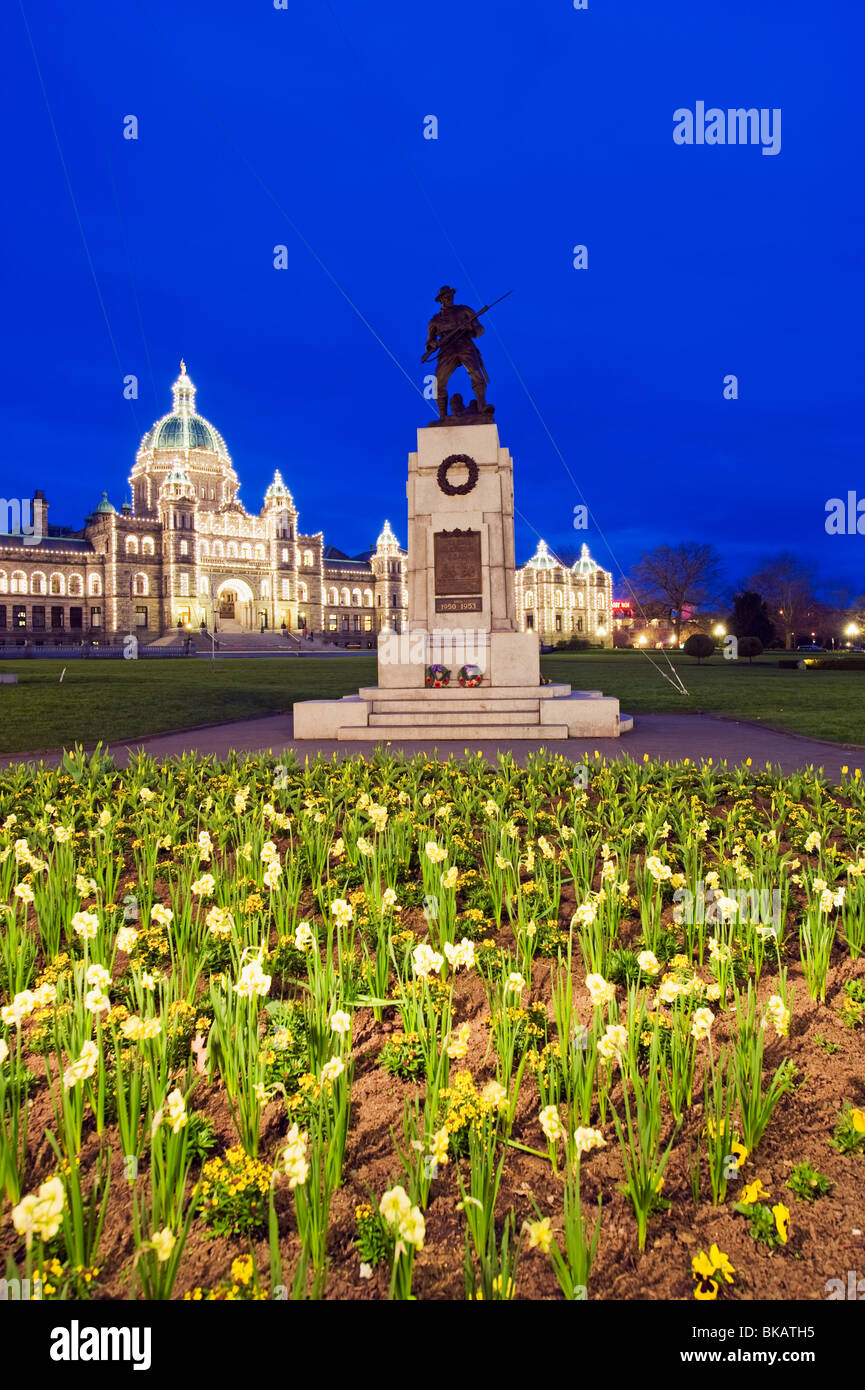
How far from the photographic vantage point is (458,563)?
48.3 feet

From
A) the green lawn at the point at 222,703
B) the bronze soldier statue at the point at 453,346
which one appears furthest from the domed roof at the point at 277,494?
the bronze soldier statue at the point at 453,346

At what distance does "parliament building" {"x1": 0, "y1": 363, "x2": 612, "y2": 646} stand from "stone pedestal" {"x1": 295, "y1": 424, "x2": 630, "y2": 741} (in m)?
76.0

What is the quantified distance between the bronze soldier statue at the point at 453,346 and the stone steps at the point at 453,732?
6.80 meters

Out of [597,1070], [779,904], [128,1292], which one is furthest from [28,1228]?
[779,904]

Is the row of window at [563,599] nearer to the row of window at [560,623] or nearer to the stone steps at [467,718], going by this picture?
the row of window at [560,623]

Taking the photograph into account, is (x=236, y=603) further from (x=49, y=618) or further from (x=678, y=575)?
(x=678, y=575)

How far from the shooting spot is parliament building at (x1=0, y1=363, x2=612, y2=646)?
310 ft

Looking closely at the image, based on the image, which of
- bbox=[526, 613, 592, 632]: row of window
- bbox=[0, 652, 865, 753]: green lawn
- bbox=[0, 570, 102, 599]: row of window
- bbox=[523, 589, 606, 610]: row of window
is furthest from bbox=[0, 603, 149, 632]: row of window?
bbox=[0, 652, 865, 753]: green lawn

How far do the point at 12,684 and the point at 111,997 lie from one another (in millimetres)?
25244

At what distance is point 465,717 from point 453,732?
36cm

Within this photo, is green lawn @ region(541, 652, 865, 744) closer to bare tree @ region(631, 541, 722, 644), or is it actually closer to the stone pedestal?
the stone pedestal

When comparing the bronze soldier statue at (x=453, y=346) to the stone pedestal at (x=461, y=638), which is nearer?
the stone pedestal at (x=461, y=638)

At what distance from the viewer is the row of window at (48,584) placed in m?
92.1
